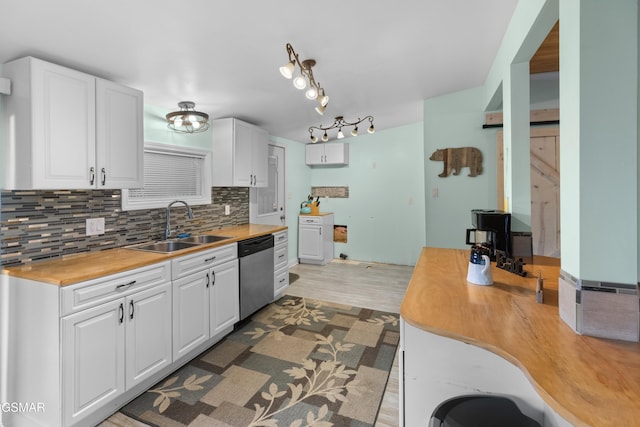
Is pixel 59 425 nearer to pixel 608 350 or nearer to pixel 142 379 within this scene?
pixel 142 379

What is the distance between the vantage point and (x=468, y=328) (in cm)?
105

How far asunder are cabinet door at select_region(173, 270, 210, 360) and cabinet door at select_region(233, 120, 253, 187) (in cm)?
134

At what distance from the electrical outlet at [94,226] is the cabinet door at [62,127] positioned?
40cm

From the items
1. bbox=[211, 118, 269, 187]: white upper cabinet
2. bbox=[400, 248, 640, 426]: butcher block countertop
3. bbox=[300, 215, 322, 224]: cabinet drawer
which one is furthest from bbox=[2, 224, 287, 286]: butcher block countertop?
bbox=[300, 215, 322, 224]: cabinet drawer

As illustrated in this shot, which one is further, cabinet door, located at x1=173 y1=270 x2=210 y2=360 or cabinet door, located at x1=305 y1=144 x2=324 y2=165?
cabinet door, located at x1=305 y1=144 x2=324 y2=165

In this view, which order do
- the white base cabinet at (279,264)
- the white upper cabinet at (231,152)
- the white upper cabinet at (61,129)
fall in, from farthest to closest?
the white base cabinet at (279,264) → the white upper cabinet at (231,152) → the white upper cabinet at (61,129)

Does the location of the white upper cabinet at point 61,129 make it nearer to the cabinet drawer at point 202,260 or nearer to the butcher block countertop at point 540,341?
the cabinet drawer at point 202,260

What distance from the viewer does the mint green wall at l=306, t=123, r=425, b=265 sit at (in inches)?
203

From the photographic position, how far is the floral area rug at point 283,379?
1.81 metres

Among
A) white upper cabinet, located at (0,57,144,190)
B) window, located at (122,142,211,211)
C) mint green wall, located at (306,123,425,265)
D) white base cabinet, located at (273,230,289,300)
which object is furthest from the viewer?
mint green wall, located at (306,123,425,265)

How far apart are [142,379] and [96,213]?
4.14 feet

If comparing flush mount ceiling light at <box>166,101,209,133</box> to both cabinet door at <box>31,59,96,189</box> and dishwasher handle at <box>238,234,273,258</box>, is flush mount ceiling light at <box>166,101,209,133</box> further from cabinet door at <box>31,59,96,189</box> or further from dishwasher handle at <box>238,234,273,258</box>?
dishwasher handle at <box>238,234,273,258</box>

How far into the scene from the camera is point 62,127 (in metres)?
1.80

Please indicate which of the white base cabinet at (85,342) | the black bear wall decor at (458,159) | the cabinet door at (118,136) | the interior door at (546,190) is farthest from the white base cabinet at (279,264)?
the interior door at (546,190)
